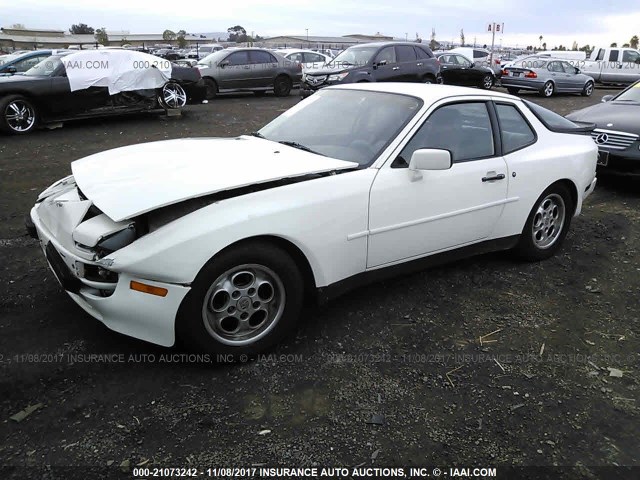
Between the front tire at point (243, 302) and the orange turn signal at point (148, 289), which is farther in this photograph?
the front tire at point (243, 302)

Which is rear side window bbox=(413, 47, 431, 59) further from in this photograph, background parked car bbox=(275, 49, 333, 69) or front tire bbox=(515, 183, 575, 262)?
front tire bbox=(515, 183, 575, 262)

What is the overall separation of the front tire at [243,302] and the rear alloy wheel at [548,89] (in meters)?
17.6

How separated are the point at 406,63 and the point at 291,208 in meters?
13.1

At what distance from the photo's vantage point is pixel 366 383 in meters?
2.91

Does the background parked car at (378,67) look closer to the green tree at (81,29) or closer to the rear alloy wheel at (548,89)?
the rear alloy wheel at (548,89)

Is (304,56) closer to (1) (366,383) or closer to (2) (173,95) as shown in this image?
(2) (173,95)

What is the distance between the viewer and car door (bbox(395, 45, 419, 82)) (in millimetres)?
14766

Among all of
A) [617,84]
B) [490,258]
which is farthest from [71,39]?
[490,258]

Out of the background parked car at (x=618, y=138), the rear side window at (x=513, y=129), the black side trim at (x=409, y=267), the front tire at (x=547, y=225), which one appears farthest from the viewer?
the background parked car at (x=618, y=138)

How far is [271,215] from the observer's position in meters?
2.88

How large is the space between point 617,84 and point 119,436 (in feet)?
85.6

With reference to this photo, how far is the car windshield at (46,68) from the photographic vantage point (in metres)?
10.1

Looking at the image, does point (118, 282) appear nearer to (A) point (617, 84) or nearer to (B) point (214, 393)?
(B) point (214, 393)

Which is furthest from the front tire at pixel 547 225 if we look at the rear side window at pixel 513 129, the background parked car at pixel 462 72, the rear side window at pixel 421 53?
the background parked car at pixel 462 72
